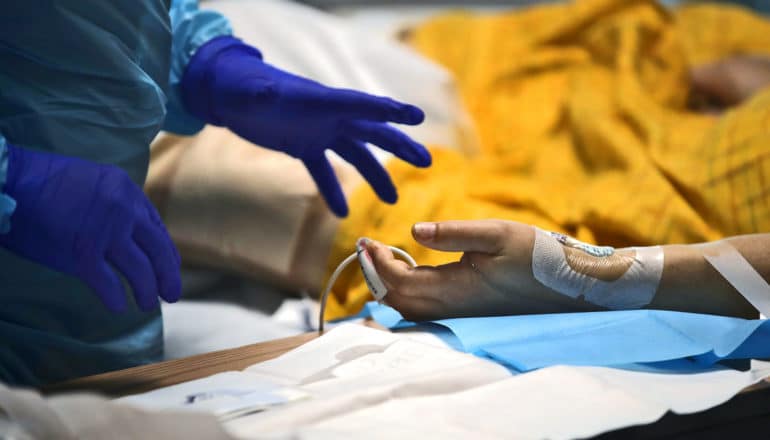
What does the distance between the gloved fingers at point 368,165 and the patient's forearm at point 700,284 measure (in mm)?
Answer: 366

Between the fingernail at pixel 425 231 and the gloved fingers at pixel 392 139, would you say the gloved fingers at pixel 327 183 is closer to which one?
the gloved fingers at pixel 392 139

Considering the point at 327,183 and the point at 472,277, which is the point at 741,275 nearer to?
the point at 472,277

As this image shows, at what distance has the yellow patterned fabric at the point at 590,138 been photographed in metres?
1.04

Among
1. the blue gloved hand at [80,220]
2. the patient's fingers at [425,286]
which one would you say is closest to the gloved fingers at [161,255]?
the blue gloved hand at [80,220]

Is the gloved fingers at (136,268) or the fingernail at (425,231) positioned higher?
the fingernail at (425,231)

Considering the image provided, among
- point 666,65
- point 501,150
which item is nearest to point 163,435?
point 501,150

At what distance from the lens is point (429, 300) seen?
79cm

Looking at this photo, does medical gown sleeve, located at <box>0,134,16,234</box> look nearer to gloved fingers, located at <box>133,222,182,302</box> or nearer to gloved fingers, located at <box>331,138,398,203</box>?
gloved fingers, located at <box>133,222,182,302</box>

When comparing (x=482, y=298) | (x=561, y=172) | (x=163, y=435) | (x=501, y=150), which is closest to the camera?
(x=163, y=435)

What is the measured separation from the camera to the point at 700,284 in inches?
31.1

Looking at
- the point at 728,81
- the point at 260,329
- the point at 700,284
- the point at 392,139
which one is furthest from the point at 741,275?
the point at 728,81

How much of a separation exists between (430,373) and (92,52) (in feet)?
1.41

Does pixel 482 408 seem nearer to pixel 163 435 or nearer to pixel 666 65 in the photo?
pixel 163 435

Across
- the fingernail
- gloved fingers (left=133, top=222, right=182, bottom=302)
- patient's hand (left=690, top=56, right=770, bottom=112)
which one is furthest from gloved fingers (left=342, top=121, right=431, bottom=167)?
patient's hand (left=690, top=56, right=770, bottom=112)
